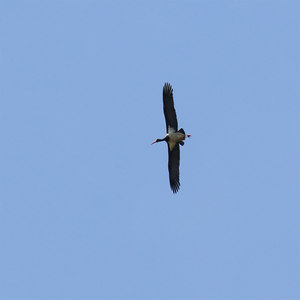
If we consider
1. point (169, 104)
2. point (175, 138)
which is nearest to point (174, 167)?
point (175, 138)

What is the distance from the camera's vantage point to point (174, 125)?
164 ft

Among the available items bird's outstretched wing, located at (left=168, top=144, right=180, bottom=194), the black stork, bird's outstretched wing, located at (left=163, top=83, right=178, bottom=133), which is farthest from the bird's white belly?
bird's outstretched wing, located at (left=163, top=83, right=178, bottom=133)

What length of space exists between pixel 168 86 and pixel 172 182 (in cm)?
498

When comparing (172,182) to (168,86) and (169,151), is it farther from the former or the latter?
(168,86)

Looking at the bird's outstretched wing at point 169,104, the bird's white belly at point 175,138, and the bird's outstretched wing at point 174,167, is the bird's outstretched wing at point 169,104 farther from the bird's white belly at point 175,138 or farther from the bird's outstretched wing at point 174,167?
the bird's outstretched wing at point 174,167

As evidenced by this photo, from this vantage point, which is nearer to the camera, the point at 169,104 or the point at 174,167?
the point at 169,104

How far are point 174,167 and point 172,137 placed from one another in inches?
67.3

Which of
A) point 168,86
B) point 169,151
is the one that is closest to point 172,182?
point 169,151

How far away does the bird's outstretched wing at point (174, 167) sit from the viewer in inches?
2002

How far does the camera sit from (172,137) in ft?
165

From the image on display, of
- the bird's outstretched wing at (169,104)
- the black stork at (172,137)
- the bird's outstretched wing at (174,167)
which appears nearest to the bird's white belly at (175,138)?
the black stork at (172,137)

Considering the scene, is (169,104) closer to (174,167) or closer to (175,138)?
(175,138)

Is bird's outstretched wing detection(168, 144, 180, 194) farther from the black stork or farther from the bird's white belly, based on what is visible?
the bird's white belly

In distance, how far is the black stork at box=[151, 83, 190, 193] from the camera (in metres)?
49.3
